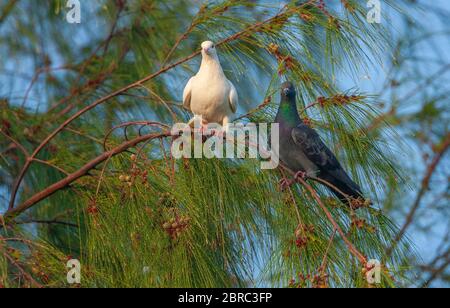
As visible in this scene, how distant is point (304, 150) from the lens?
2.65 m

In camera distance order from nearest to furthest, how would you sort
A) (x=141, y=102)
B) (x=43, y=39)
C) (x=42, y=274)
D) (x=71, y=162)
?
1. (x=42, y=274)
2. (x=71, y=162)
3. (x=141, y=102)
4. (x=43, y=39)

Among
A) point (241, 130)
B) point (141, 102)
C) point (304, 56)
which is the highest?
point (141, 102)

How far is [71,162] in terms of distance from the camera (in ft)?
9.82

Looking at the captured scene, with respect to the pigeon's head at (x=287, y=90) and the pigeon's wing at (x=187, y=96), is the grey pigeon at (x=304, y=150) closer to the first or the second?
the pigeon's head at (x=287, y=90)

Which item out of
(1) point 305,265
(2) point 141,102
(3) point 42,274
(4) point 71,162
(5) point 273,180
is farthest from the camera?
(2) point 141,102

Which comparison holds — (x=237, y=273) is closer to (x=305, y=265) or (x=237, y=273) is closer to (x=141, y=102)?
(x=305, y=265)

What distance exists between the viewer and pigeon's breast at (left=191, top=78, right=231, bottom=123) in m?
2.71

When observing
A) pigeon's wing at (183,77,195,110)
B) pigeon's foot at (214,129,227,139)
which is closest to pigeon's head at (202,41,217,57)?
pigeon's wing at (183,77,195,110)

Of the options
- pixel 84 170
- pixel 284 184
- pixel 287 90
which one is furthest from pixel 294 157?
pixel 84 170

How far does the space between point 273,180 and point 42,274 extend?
2.22ft

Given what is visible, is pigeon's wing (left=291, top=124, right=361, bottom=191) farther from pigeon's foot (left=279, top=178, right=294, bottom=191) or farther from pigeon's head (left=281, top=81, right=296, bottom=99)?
pigeon's foot (left=279, top=178, right=294, bottom=191)

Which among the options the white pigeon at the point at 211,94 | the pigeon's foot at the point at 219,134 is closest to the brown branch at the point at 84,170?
the pigeon's foot at the point at 219,134
